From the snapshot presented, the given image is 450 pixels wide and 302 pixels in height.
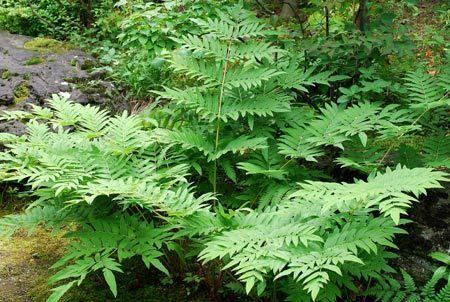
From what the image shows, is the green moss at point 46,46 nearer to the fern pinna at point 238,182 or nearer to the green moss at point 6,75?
the green moss at point 6,75

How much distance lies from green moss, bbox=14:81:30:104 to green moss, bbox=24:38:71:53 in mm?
1227

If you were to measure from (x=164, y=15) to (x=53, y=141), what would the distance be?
153 centimetres

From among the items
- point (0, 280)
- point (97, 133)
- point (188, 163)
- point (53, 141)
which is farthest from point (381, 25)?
point (0, 280)

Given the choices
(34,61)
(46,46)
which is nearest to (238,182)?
(34,61)

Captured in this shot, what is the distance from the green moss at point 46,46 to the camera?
5.69m

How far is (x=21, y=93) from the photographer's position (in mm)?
4473

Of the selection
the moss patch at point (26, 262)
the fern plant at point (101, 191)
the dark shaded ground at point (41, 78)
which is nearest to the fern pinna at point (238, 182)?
the fern plant at point (101, 191)

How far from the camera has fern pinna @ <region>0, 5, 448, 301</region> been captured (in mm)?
2129

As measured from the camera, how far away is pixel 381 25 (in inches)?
132

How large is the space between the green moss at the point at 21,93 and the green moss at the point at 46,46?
123 cm

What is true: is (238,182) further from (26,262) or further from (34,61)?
(34,61)

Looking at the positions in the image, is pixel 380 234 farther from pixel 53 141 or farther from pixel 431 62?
pixel 431 62

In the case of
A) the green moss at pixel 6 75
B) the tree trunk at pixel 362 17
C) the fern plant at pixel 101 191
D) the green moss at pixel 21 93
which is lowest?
the green moss at pixel 21 93

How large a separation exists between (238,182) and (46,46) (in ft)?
12.8
